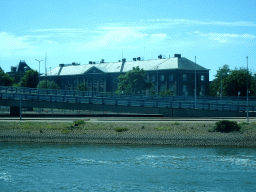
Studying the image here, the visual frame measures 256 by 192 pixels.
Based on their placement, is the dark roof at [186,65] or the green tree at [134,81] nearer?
the green tree at [134,81]

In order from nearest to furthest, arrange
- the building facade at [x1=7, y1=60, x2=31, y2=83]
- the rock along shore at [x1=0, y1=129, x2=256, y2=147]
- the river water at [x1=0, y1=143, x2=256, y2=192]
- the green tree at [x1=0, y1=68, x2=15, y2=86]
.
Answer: the river water at [x1=0, y1=143, x2=256, y2=192]
the rock along shore at [x1=0, y1=129, x2=256, y2=147]
the green tree at [x1=0, y1=68, x2=15, y2=86]
the building facade at [x1=7, y1=60, x2=31, y2=83]

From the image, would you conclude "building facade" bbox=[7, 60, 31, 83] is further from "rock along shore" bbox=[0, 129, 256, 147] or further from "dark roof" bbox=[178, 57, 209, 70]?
"rock along shore" bbox=[0, 129, 256, 147]

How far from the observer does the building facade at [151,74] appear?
111 metres

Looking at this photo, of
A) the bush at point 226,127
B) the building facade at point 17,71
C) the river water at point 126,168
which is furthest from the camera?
the building facade at point 17,71

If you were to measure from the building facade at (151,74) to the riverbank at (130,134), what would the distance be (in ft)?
202

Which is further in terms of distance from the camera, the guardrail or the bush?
the guardrail

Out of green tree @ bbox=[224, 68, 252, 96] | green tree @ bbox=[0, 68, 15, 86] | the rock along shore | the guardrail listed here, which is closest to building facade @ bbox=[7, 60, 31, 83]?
green tree @ bbox=[0, 68, 15, 86]

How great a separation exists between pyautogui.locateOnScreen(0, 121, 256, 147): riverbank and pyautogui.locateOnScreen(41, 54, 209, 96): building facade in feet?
202

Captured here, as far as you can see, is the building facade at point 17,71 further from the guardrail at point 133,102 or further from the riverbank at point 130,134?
the riverbank at point 130,134

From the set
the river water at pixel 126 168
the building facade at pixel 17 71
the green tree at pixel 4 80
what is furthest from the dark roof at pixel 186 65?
the river water at pixel 126 168

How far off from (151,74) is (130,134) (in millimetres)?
77197

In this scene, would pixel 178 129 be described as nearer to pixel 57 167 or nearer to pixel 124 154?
pixel 124 154

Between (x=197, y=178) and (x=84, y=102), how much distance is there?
38.9 meters

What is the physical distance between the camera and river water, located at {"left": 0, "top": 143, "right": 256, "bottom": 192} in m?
23.3
